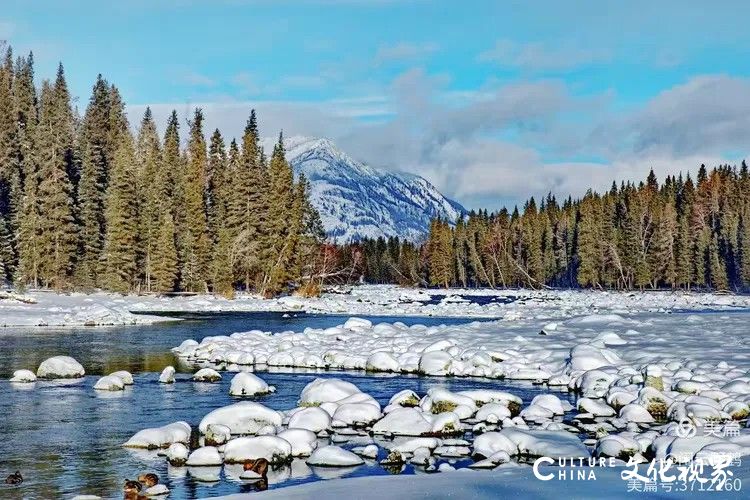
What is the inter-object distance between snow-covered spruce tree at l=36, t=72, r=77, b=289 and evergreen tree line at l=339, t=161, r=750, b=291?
2586 inches

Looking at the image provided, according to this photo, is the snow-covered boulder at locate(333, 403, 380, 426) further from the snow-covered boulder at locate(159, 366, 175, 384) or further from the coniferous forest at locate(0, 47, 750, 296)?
the coniferous forest at locate(0, 47, 750, 296)

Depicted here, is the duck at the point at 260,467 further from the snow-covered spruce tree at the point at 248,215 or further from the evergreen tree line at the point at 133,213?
the snow-covered spruce tree at the point at 248,215

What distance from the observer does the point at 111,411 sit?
15.4 m

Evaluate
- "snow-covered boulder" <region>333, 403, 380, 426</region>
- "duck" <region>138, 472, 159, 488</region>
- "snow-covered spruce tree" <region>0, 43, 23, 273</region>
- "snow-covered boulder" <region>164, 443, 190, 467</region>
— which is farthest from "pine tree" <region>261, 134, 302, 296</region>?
"duck" <region>138, 472, 159, 488</region>

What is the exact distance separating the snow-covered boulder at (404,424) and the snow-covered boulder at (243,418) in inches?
72.7

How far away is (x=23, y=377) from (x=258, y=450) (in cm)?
1039

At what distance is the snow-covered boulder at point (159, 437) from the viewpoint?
1233cm

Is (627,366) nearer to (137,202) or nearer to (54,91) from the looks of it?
(137,202)

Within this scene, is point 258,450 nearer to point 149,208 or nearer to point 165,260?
point 165,260

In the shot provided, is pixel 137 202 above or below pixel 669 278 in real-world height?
above

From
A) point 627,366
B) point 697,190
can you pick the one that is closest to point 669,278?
point 697,190

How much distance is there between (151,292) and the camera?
6500cm

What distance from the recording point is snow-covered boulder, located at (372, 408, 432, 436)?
1351 centimetres

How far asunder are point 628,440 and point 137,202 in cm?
6094
